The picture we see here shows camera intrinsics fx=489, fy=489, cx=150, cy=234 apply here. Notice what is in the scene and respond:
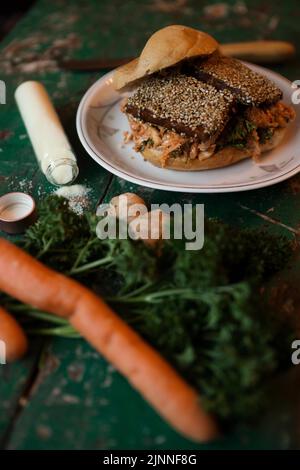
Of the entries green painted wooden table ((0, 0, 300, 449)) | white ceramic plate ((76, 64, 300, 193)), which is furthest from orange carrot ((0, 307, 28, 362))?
white ceramic plate ((76, 64, 300, 193))

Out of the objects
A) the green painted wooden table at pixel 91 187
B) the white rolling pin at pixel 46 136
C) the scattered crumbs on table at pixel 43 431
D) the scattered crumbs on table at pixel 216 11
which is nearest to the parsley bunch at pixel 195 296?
the green painted wooden table at pixel 91 187

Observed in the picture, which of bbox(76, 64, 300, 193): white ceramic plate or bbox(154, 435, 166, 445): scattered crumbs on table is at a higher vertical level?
bbox(76, 64, 300, 193): white ceramic plate

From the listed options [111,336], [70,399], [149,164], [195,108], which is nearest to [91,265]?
[111,336]

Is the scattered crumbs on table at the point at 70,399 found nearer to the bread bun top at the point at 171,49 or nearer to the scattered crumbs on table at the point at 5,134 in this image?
the bread bun top at the point at 171,49

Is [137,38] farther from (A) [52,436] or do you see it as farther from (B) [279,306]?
(A) [52,436]

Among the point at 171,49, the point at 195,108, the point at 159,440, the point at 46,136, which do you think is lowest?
the point at 159,440

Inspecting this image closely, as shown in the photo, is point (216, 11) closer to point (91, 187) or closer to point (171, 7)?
point (171, 7)

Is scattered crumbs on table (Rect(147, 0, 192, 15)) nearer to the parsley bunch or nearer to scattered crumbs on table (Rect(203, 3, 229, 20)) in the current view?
scattered crumbs on table (Rect(203, 3, 229, 20))
